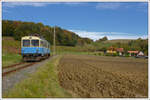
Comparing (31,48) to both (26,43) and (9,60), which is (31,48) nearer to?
(26,43)

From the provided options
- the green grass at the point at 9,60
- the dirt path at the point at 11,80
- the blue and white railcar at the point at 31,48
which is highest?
the blue and white railcar at the point at 31,48

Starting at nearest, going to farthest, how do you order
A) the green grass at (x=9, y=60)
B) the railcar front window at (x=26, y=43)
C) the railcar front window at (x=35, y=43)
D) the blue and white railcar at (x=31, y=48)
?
the green grass at (x=9, y=60) → the blue and white railcar at (x=31, y=48) → the railcar front window at (x=35, y=43) → the railcar front window at (x=26, y=43)

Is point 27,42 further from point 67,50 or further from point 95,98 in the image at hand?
point 67,50

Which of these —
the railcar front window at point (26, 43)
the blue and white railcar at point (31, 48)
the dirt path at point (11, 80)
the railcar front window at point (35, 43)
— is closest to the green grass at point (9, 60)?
the blue and white railcar at point (31, 48)

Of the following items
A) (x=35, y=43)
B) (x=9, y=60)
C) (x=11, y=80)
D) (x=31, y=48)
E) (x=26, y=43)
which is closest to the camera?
(x=11, y=80)

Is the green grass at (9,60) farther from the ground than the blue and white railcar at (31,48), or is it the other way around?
the blue and white railcar at (31,48)

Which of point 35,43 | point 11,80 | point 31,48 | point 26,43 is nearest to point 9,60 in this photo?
point 26,43

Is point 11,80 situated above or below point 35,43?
below

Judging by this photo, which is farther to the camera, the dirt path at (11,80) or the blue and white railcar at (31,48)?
the blue and white railcar at (31,48)

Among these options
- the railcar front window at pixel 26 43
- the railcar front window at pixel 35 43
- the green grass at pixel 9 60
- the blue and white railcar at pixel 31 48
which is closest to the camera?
the green grass at pixel 9 60

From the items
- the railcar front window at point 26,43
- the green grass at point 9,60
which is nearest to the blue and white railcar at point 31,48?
the railcar front window at point 26,43

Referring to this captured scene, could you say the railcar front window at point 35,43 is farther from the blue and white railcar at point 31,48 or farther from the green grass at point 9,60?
the green grass at point 9,60

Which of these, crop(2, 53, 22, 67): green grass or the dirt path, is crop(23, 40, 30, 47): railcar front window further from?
the dirt path

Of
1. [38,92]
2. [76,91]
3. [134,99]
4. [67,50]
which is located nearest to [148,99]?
[134,99]
